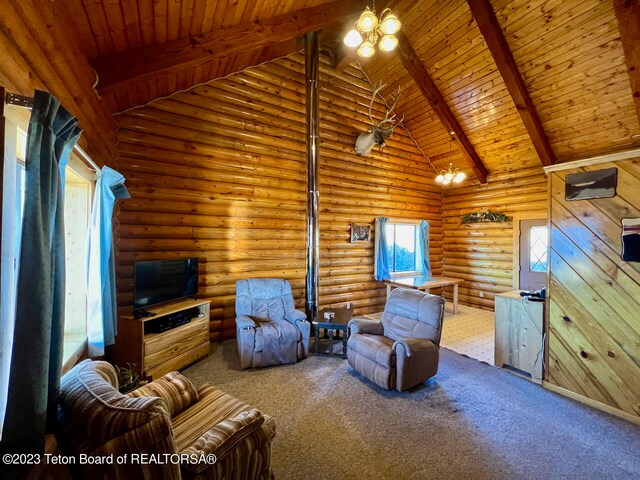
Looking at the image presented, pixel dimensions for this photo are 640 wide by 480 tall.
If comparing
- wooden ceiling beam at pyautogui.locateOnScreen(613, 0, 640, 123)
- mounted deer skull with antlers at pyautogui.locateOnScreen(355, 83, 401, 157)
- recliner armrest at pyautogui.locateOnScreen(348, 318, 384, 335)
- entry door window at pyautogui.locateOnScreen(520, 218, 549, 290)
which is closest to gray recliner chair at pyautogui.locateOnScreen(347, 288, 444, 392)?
recliner armrest at pyautogui.locateOnScreen(348, 318, 384, 335)

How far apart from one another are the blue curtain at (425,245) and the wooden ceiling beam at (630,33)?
12.5 ft

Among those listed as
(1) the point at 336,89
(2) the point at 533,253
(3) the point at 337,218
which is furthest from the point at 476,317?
(1) the point at 336,89

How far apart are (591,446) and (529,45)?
4.69 meters

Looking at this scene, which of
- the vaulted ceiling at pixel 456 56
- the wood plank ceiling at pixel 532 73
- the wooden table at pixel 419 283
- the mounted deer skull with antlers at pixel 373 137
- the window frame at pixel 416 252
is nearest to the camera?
the vaulted ceiling at pixel 456 56

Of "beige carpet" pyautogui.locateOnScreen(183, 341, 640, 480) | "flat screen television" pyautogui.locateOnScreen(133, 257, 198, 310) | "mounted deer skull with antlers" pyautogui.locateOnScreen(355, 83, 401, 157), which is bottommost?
"beige carpet" pyautogui.locateOnScreen(183, 341, 640, 480)

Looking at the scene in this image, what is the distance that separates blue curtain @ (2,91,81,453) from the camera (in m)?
1.10

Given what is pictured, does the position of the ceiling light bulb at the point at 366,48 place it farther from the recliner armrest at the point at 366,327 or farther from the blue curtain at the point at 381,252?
the recliner armrest at the point at 366,327

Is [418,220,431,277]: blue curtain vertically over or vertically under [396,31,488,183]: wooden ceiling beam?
under

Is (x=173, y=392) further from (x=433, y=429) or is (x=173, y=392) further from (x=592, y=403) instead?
(x=592, y=403)

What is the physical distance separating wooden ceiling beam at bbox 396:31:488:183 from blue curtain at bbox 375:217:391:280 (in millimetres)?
2266

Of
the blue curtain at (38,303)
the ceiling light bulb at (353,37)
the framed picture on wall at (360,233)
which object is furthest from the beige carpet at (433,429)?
the ceiling light bulb at (353,37)

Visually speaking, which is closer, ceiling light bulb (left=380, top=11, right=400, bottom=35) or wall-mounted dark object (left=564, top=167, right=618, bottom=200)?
wall-mounted dark object (left=564, top=167, right=618, bottom=200)

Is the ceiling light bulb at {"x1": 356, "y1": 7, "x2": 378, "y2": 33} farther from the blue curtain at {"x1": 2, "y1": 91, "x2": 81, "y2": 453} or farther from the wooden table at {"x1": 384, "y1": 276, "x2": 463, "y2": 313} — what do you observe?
the wooden table at {"x1": 384, "y1": 276, "x2": 463, "y2": 313}

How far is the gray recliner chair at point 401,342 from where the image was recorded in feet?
8.78
